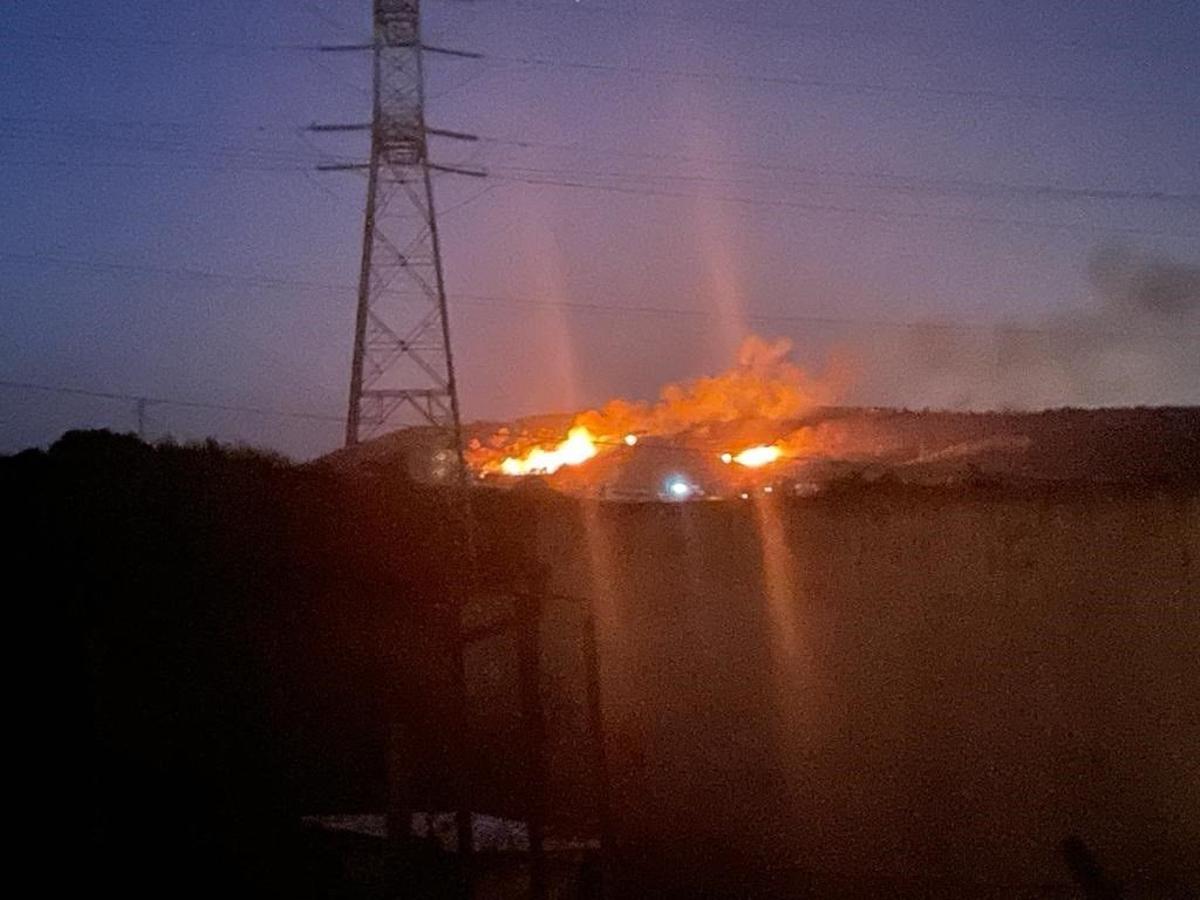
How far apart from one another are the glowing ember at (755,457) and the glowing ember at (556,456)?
3245mm

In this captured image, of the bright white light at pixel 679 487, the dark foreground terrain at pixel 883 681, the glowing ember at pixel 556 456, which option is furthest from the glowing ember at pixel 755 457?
the dark foreground terrain at pixel 883 681

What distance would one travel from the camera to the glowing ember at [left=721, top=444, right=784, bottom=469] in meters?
25.8

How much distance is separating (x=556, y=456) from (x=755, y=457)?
15.1 feet

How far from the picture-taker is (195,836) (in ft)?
29.9

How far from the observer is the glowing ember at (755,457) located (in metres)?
25.8

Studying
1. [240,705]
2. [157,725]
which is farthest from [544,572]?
[157,725]

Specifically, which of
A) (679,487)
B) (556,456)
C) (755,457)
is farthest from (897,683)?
(556,456)

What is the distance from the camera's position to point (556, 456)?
28828 millimetres

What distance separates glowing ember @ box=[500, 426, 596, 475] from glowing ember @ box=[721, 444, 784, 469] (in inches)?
128

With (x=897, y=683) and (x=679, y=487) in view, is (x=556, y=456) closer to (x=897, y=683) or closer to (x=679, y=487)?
(x=679, y=487)

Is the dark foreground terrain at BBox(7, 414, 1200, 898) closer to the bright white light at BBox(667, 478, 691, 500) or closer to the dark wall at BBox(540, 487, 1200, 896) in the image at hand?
the dark wall at BBox(540, 487, 1200, 896)

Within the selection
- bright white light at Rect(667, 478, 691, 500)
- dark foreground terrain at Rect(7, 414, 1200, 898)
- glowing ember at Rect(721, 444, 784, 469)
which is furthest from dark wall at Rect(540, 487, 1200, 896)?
→ glowing ember at Rect(721, 444, 784, 469)

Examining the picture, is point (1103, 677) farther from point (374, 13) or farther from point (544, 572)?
point (374, 13)

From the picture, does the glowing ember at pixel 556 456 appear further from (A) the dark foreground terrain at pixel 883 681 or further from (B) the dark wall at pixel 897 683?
(B) the dark wall at pixel 897 683
